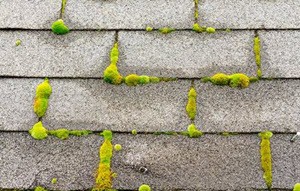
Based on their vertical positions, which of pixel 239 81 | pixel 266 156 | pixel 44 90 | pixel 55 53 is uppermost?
pixel 55 53

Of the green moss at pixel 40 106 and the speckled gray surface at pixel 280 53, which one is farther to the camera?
the speckled gray surface at pixel 280 53

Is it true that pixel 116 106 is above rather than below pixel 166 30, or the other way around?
below

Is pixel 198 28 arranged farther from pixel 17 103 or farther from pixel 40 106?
pixel 17 103

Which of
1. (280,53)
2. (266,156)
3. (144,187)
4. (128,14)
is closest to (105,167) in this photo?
(144,187)

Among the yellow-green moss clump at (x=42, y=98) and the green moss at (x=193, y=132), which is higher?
the yellow-green moss clump at (x=42, y=98)

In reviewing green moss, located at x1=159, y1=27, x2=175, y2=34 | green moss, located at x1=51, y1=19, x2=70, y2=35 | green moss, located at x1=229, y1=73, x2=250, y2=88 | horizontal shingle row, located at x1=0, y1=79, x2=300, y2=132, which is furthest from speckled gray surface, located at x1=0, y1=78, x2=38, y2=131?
green moss, located at x1=229, y1=73, x2=250, y2=88

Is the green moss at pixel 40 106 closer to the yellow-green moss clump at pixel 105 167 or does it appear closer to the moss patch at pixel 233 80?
the yellow-green moss clump at pixel 105 167

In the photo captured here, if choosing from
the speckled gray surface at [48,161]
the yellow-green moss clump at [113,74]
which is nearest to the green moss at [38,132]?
the speckled gray surface at [48,161]

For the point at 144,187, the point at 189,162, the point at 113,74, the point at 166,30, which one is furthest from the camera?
the point at 166,30

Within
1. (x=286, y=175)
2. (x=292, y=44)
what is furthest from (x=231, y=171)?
(x=292, y=44)
